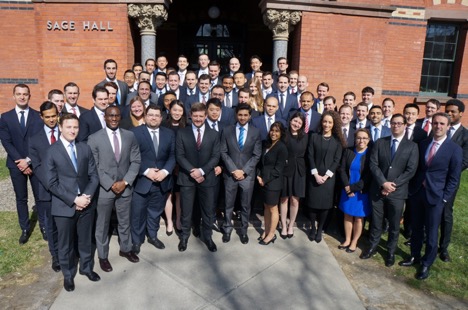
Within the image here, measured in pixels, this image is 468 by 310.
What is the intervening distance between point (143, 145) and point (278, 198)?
197 cm

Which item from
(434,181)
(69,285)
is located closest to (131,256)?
(69,285)

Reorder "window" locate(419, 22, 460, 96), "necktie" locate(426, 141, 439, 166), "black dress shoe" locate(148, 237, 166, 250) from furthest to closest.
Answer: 1. "window" locate(419, 22, 460, 96)
2. "black dress shoe" locate(148, 237, 166, 250)
3. "necktie" locate(426, 141, 439, 166)

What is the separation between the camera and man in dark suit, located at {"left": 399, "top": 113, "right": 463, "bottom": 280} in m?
4.28

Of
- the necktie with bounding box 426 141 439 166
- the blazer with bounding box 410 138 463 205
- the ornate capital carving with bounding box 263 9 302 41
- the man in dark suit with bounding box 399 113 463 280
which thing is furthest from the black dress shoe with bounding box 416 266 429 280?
the ornate capital carving with bounding box 263 9 302 41

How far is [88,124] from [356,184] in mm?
3684

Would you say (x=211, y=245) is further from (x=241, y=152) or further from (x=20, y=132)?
(x=20, y=132)

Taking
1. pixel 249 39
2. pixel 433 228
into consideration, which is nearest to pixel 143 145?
pixel 433 228

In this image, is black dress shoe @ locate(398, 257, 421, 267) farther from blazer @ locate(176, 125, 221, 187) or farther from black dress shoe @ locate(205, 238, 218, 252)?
blazer @ locate(176, 125, 221, 187)

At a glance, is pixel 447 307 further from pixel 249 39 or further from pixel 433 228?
pixel 249 39

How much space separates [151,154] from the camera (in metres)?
4.59

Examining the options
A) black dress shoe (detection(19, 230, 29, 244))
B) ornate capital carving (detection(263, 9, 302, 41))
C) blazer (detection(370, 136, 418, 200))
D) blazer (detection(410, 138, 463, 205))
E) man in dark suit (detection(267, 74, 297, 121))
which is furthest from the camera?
ornate capital carving (detection(263, 9, 302, 41))

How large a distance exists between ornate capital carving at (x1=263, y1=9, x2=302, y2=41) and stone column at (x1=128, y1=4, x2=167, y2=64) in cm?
248

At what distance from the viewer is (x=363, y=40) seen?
875 centimetres

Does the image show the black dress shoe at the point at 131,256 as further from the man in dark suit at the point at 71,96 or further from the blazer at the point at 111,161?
the man in dark suit at the point at 71,96
